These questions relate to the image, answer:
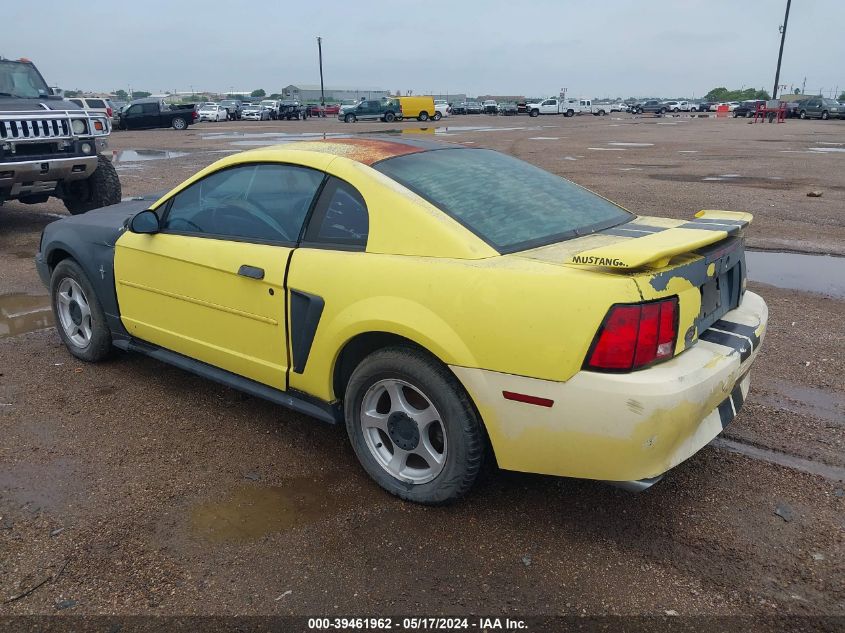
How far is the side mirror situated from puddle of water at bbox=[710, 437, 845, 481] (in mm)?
3243

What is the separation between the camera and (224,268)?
Answer: 3.48 metres

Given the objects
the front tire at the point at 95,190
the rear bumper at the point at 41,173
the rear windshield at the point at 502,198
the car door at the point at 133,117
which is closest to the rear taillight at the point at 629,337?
the rear windshield at the point at 502,198

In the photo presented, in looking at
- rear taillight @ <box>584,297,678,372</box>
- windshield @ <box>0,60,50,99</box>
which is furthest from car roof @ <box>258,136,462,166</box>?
windshield @ <box>0,60,50,99</box>

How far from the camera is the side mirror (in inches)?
152

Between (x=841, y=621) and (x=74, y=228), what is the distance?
4.59 meters

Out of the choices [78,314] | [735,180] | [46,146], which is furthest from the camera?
[735,180]

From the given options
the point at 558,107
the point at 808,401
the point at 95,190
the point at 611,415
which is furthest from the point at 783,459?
the point at 558,107

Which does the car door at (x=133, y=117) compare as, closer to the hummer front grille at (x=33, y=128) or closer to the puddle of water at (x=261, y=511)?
the hummer front grille at (x=33, y=128)

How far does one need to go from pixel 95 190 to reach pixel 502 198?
823 cm

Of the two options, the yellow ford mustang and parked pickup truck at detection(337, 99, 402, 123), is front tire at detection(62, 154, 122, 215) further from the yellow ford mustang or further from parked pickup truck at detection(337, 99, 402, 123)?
parked pickup truck at detection(337, 99, 402, 123)

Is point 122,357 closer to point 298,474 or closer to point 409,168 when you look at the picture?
point 298,474

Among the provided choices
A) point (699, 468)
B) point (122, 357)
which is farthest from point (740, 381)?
point (122, 357)

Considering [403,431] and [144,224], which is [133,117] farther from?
[403,431]

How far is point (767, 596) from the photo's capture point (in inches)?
97.7
